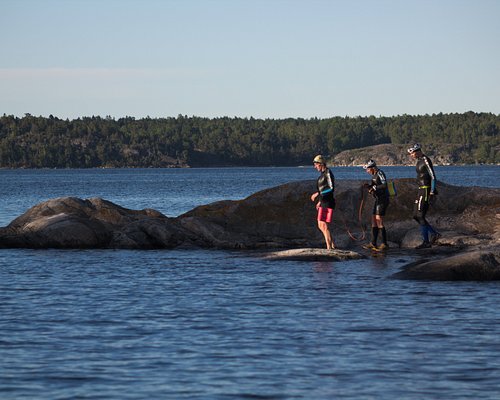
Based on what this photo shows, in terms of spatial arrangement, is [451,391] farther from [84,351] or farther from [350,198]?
[350,198]

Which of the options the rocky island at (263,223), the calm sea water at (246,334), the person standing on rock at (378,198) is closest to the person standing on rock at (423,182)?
the person standing on rock at (378,198)

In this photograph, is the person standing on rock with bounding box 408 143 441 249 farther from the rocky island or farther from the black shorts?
the rocky island

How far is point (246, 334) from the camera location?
1407 centimetres

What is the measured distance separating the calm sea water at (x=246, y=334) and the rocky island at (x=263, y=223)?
5537mm

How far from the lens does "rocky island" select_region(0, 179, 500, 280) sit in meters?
27.8

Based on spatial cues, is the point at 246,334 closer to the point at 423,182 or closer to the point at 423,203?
the point at 423,203

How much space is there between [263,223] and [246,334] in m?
15.2

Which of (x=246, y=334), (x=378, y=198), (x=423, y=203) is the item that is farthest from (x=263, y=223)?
(x=246, y=334)

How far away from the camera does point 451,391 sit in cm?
1078

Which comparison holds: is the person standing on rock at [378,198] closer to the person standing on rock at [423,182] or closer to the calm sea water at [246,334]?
the person standing on rock at [423,182]

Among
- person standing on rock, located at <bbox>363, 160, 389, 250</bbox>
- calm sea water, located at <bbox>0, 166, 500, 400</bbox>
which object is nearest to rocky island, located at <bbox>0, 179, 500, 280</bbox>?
person standing on rock, located at <bbox>363, 160, 389, 250</bbox>

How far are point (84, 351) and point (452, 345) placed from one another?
4733 mm

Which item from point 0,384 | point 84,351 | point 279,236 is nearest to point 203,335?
point 84,351

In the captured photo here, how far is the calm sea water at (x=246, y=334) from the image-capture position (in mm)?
11086
